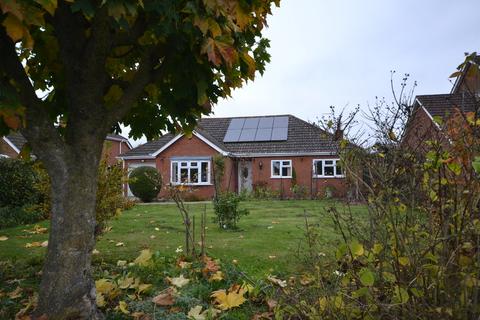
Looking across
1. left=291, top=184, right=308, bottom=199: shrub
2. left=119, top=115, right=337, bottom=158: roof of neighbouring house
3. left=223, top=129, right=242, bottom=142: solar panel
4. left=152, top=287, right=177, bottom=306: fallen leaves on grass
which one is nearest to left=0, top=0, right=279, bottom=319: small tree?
left=152, top=287, right=177, bottom=306: fallen leaves on grass

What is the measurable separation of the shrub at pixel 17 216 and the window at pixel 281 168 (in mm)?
16747

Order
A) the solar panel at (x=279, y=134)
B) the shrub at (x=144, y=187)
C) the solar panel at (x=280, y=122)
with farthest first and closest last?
the solar panel at (x=280, y=122), the solar panel at (x=279, y=134), the shrub at (x=144, y=187)

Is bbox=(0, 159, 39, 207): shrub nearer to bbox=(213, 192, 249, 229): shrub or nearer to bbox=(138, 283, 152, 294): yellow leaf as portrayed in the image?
bbox=(213, 192, 249, 229): shrub

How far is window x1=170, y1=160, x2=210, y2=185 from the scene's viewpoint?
26.4 m

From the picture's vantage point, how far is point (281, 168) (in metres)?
26.9

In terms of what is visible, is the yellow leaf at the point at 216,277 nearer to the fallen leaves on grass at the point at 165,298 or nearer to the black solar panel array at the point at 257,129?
the fallen leaves on grass at the point at 165,298

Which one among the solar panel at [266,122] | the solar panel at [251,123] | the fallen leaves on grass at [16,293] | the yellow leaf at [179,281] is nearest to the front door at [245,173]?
the solar panel at [251,123]

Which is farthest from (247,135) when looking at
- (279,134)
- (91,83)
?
(91,83)

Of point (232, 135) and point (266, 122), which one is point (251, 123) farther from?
point (232, 135)

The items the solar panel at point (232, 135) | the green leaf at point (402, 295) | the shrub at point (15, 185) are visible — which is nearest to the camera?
the green leaf at point (402, 295)

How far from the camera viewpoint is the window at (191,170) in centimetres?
2636

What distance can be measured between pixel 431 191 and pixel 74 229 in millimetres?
2603

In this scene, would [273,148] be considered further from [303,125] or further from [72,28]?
[72,28]

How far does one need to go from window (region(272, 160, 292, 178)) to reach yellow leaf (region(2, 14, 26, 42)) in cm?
2465
